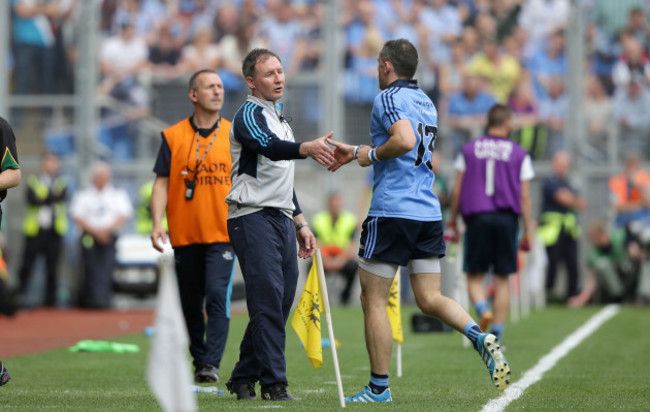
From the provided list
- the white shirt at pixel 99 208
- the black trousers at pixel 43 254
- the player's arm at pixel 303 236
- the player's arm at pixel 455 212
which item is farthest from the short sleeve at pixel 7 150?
the black trousers at pixel 43 254

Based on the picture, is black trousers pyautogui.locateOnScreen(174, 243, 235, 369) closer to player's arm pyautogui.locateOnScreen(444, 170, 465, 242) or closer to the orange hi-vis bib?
the orange hi-vis bib

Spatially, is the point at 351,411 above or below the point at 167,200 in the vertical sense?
below

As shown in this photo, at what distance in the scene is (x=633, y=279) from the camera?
1864 centimetres

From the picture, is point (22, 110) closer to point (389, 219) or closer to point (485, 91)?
point (485, 91)

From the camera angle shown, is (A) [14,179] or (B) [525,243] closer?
(A) [14,179]

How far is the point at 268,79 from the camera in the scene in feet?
22.9

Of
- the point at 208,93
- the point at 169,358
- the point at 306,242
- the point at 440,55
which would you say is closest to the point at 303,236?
the point at 306,242

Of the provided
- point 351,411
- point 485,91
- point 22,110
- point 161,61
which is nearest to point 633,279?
point 485,91

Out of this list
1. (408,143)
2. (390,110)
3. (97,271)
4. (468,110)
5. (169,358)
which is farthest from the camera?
(468,110)

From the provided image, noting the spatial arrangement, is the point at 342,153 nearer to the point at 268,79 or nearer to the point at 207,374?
the point at 268,79

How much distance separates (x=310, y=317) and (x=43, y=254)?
1276 cm

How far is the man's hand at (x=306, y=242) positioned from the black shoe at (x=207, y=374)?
4.48ft

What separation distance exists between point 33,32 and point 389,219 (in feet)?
48.9

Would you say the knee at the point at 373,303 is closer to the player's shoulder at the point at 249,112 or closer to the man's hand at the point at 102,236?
the player's shoulder at the point at 249,112
